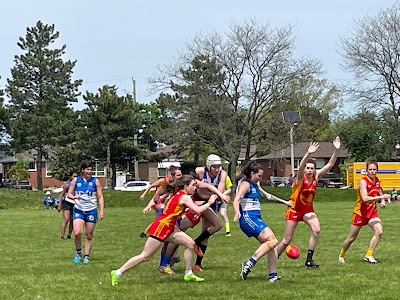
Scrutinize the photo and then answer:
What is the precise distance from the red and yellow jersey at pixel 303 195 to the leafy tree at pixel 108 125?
5147 cm

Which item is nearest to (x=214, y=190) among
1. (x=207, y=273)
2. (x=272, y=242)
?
(x=272, y=242)

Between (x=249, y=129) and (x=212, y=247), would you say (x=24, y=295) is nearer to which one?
(x=212, y=247)

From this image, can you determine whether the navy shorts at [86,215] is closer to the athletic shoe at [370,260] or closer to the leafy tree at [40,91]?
the athletic shoe at [370,260]

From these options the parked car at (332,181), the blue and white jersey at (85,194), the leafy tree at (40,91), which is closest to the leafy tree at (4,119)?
the leafy tree at (40,91)

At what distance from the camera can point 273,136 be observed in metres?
48.6

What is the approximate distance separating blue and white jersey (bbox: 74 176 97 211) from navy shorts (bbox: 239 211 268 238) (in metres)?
3.65

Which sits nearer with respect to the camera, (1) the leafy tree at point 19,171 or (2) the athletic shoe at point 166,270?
(2) the athletic shoe at point 166,270

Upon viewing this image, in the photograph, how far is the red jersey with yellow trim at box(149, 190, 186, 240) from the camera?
30.3ft

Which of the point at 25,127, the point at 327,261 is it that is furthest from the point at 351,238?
the point at 25,127

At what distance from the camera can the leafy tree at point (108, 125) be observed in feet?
203

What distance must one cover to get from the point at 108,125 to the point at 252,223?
53330 mm

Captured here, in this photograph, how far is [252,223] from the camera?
9445 mm

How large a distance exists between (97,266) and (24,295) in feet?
9.99

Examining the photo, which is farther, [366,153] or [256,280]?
[366,153]
